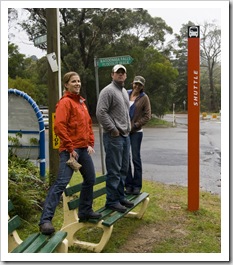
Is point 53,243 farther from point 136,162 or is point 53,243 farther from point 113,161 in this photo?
point 136,162

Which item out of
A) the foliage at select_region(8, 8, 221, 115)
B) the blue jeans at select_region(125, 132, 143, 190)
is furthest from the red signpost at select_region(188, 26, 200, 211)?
the foliage at select_region(8, 8, 221, 115)

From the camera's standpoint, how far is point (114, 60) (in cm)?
576

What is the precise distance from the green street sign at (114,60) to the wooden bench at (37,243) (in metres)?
3.14

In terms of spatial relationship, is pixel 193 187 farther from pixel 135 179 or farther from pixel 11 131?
pixel 11 131

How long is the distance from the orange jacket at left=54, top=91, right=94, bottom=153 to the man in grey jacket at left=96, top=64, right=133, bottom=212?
0.26 metres

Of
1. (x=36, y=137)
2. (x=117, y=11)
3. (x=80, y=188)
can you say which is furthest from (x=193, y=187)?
(x=117, y=11)

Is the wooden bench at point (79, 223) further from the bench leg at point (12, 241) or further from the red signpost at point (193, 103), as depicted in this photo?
the red signpost at point (193, 103)

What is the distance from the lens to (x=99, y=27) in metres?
24.5

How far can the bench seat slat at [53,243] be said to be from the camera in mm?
2930

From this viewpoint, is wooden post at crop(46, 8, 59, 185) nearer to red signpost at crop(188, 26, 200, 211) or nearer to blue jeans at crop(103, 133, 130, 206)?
blue jeans at crop(103, 133, 130, 206)

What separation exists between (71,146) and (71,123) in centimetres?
25

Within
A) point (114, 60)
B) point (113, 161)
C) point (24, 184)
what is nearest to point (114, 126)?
point (113, 161)

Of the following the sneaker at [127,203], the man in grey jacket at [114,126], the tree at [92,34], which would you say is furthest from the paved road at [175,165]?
the tree at [92,34]

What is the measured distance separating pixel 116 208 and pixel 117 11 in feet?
69.6
